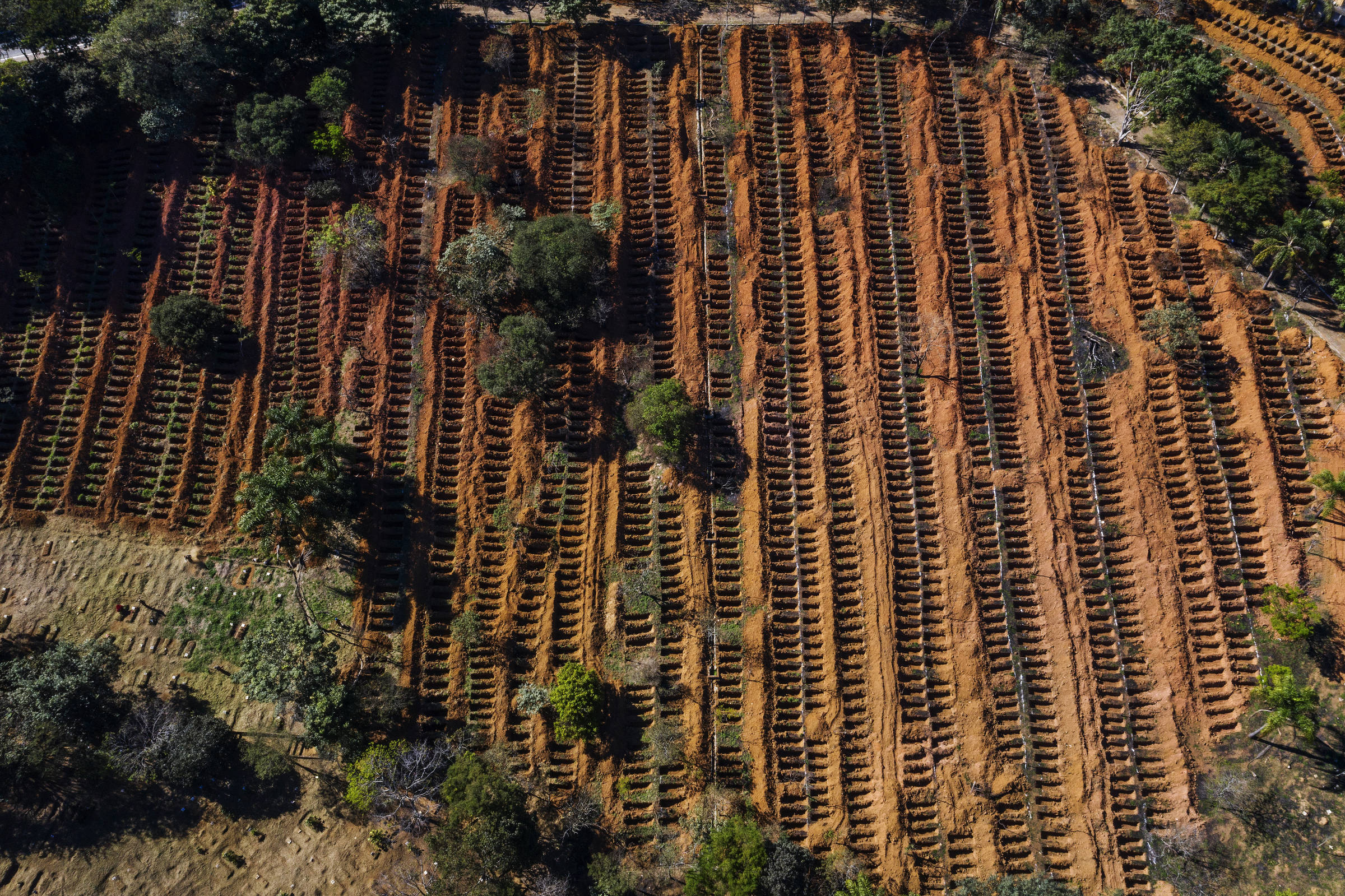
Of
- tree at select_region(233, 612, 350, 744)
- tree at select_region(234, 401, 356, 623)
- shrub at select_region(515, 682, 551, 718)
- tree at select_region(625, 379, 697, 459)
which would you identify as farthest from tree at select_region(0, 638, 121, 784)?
tree at select_region(625, 379, 697, 459)

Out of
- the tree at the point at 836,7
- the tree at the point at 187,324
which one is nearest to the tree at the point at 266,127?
the tree at the point at 187,324

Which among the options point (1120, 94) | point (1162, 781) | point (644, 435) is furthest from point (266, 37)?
point (1162, 781)

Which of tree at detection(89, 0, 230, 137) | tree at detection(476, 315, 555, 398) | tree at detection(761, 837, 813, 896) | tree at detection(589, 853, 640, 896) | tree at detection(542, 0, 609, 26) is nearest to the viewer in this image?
tree at detection(761, 837, 813, 896)

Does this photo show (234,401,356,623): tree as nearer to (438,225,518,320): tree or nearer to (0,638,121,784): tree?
(0,638,121,784): tree

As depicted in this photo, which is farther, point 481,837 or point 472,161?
point 472,161

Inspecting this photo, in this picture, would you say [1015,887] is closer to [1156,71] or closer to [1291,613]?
[1291,613]

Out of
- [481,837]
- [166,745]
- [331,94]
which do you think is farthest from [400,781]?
[331,94]
